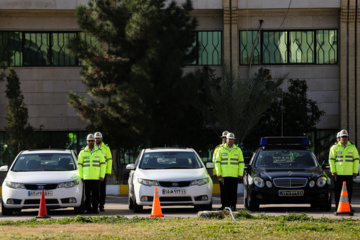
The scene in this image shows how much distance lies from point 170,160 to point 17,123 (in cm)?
1297

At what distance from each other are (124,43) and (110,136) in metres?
3.33

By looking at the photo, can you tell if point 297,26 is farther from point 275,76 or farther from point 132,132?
point 132,132

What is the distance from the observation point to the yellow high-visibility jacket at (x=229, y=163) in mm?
18812

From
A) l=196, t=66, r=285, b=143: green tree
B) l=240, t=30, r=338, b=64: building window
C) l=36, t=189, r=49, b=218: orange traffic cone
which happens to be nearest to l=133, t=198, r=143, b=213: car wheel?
l=36, t=189, r=49, b=218: orange traffic cone

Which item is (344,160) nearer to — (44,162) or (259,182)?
(259,182)

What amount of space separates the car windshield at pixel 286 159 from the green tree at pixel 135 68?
832 cm

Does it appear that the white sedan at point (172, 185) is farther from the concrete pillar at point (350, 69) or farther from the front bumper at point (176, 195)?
the concrete pillar at point (350, 69)

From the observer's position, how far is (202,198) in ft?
60.3

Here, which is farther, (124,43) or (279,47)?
(279,47)

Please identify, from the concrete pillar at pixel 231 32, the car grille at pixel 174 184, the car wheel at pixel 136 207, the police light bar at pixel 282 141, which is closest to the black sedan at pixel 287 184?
the police light bar at pixel 282 141

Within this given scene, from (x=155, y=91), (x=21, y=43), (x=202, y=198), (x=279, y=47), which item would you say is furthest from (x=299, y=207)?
(x=21, y=43)

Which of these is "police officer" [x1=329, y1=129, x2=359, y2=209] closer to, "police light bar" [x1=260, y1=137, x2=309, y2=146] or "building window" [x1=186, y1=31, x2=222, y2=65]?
"police light bar" [x1=260, y1=137, x2=309, y2=146]

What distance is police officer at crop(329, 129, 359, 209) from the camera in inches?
724

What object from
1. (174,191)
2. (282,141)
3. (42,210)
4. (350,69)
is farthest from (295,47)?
(42,210)
